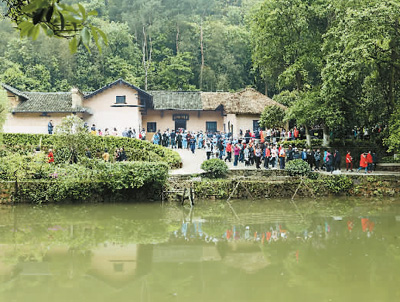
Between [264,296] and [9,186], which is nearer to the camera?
[264,296]

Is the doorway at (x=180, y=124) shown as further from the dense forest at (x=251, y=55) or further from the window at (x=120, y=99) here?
the dense forest at (x=251, y=55)

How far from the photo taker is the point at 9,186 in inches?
695

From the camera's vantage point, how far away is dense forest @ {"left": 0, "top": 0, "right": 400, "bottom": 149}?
20.2 metres

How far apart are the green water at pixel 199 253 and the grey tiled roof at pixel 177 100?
18277 mm

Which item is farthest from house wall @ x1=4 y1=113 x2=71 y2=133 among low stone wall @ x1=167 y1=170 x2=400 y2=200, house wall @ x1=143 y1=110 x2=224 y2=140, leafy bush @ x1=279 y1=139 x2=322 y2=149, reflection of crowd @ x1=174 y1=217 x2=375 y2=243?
reflection of crowd @ x1=174 y1=217 x2=375 y2=243

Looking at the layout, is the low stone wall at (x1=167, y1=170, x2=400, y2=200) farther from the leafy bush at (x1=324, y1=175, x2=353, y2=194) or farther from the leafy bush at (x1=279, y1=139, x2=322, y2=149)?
the leafy bush at (x1=279, y1=139, x2=322, y2=149)

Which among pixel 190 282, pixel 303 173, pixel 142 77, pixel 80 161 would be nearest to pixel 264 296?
pixel 190 282

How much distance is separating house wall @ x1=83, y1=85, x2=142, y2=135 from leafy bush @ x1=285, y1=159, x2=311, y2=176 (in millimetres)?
15783

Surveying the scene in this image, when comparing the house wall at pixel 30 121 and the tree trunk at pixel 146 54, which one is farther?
the tree trunk at pixel 146 54

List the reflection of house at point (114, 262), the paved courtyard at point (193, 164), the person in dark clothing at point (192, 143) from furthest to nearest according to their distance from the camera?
1. the person in dark clothing at point (192, 143)
2. the paved courtyard at point (193, 164)
3. the reflection of house at point (114, 262)

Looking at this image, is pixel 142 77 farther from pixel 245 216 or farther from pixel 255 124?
pixel 245 216

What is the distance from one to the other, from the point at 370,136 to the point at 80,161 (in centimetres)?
1634

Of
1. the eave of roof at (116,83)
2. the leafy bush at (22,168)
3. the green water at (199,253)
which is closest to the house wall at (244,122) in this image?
the eave of roof at (116,83)

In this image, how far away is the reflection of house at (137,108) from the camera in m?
31.7
